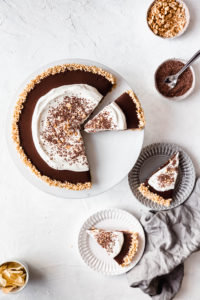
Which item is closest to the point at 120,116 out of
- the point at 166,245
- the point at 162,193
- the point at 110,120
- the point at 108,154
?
the point at 110,120

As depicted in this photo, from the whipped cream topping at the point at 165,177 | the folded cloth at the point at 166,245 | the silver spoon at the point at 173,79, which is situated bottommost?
the folded cloth at the point at 166,245

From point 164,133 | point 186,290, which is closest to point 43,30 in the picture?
point 164,133

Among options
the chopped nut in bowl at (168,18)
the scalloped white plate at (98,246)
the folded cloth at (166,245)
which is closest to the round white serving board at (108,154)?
the scalloped white plate at (98,246)

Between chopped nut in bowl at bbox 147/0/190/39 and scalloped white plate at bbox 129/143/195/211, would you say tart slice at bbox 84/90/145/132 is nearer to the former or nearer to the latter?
scalloped white plate at bbox 129/143/195/211

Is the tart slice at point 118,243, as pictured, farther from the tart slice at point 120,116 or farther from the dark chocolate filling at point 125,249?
the tart slice at point 120,116

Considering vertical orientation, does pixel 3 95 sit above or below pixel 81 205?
above

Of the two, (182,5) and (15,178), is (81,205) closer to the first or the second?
(15,178)
